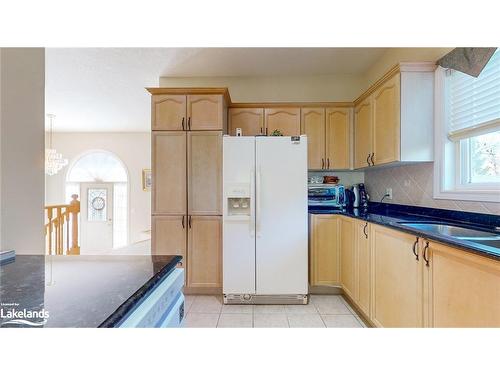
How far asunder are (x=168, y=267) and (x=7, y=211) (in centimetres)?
80

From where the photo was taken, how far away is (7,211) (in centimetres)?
105

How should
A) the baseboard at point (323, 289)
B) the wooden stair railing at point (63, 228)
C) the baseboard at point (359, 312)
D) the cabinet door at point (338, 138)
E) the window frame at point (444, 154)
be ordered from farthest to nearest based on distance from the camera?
1. the wooden stair railing at point (63, 228)
2. the cabinet door at point (338, 138)
3. the baseboard at point (323, 289)
4. the baseboard at point (359, 312)
5. the window frame at point (444, 154)

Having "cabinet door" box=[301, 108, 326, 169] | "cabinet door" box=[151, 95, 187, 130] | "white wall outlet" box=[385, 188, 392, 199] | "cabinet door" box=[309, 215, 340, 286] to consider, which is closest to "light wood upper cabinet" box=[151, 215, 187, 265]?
"cabinet door" box=[151, 95, 187, 130]

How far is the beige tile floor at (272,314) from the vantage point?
→ 6.80 feet

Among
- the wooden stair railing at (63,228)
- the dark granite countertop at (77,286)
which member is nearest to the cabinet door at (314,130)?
the dark granite countertop at (77,286)

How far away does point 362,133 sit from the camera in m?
2.68

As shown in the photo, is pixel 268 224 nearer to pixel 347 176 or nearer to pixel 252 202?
pixel 252 202

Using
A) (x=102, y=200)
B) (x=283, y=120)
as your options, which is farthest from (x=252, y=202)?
(x=102, y=200)

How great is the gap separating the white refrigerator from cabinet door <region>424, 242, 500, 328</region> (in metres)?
1.28

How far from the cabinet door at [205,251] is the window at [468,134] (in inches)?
80.6

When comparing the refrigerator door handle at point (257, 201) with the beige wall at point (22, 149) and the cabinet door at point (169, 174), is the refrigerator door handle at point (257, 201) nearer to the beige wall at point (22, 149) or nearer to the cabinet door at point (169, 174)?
the cabinet door at point (169, 174)

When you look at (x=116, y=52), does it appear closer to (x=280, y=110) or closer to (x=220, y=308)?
(x=280, y=110)

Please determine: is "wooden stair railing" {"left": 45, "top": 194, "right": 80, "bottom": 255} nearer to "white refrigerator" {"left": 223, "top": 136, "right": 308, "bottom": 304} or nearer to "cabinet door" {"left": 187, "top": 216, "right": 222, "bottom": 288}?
"cabinet door" {"left": 187, "top": 216, "right": 222, "bottom": 288}
